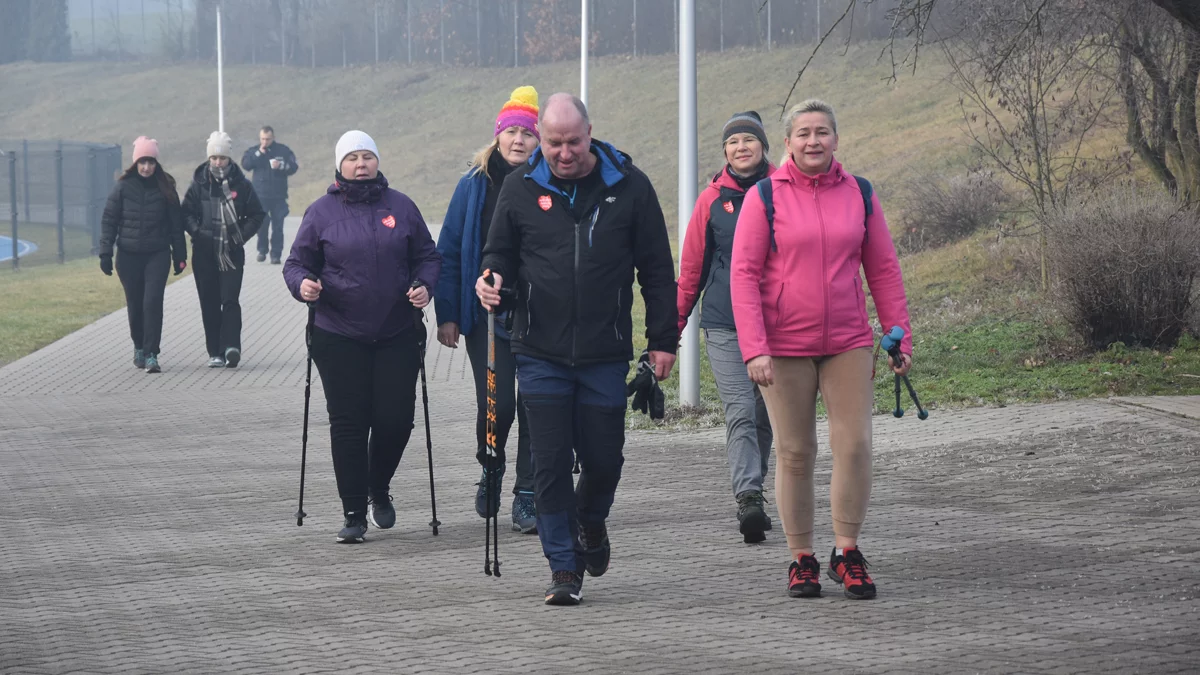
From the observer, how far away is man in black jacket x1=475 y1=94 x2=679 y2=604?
6043 mm

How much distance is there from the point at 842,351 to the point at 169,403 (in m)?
7.81

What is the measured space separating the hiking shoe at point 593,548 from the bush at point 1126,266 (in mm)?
7639

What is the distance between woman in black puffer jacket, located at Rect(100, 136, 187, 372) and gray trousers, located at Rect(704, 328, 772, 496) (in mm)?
8069

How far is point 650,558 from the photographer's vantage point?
682 centimetres

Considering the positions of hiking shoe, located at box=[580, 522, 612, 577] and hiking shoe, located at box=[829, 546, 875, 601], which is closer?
hiking shoe, located at box=[829, 546, 875, 601]

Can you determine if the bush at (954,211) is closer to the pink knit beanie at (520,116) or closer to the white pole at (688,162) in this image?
the white pole at (688,162)

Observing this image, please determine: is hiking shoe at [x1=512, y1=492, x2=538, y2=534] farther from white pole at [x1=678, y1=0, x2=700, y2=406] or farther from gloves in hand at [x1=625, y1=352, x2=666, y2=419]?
white pole at [x1=678, y1=0, x2=700, y2=406]

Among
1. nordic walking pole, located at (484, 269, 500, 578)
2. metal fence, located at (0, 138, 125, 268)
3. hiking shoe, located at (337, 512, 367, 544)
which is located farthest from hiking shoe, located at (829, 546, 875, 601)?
metal fence, located at (0, 138, 125, 268)

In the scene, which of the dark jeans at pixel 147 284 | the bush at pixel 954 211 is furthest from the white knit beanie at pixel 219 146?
the bush at pixel 954 211

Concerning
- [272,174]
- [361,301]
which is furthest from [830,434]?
[272,174]

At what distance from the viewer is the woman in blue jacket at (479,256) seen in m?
7.29

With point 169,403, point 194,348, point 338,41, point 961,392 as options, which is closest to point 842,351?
point 961,392

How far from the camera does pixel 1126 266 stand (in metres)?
12.7

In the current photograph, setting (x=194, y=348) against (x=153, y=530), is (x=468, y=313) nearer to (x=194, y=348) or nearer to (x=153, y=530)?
(x=153, y=530)
